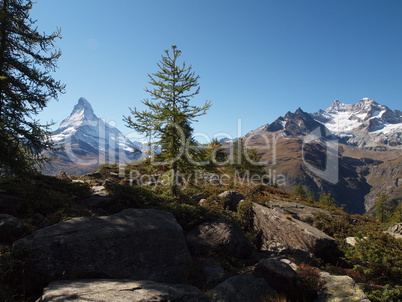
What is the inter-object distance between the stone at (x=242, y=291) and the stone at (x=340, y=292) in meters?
1.58

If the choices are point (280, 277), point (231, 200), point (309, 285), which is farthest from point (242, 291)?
point (231, 200)

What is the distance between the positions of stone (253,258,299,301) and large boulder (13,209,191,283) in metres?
2.54

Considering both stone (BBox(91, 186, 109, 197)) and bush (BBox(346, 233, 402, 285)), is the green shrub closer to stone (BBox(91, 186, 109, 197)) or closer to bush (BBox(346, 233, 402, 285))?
bush (BBox(346, 233, 402, 285))

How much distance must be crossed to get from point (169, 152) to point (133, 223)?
26.5 feet

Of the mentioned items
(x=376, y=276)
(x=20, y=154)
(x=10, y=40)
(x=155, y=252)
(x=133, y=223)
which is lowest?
(x=376, y=276)

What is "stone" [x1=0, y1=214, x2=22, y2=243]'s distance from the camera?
7500 millimetres

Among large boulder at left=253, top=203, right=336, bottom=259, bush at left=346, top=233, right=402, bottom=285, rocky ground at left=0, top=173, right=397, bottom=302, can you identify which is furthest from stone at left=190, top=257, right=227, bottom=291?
bush at left=346, top=233, right=402, bottom=285

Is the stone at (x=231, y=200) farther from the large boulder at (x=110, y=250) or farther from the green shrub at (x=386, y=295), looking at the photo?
the green shrub at (x=386, y=295)

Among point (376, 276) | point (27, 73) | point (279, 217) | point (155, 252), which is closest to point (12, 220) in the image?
point (155, 252)

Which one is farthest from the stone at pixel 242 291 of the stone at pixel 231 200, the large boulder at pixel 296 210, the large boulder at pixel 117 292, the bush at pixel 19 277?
the large boulder at pixel 296 210

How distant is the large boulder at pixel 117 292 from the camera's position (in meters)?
4.79

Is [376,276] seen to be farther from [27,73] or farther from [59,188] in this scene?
[27,73]

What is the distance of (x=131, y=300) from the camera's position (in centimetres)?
476

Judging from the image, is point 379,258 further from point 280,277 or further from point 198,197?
point 198,197
